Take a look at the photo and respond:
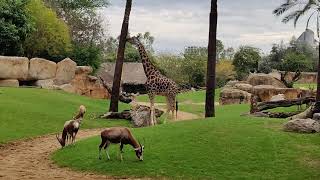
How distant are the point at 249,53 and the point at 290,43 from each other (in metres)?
7.94

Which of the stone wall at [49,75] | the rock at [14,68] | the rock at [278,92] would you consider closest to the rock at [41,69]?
the stone wall at [49,75]

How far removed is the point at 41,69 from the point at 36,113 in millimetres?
15601

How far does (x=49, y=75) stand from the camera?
42031mm

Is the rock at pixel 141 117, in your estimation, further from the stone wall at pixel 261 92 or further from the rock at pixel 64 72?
the rock at pixel 64 72

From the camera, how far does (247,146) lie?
16.1 meters

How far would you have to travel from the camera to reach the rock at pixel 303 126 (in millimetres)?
17734

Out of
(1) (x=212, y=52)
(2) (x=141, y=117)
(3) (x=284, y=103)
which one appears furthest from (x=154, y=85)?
(3) (x=284, y=103)

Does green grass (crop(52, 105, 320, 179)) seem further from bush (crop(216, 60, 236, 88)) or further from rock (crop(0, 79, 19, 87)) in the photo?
bush (crop(216, 60, 236, 88))

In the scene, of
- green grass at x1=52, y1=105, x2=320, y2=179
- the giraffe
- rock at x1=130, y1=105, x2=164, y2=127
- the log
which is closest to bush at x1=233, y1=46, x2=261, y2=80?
the log

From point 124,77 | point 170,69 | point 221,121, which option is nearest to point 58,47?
point 124,77

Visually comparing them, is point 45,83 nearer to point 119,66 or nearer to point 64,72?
point 64,72

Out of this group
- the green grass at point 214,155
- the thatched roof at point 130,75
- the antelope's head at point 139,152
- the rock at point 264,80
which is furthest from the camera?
the thatched roof at point 130,75

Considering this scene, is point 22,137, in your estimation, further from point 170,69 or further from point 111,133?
point 170,69

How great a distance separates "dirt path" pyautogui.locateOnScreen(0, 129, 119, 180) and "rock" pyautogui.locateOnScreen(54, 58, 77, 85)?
20563mm
